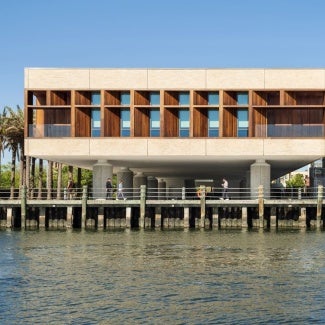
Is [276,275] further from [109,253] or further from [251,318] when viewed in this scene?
[109,253]

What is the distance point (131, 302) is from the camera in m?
20.0

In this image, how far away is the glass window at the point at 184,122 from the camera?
174 ft

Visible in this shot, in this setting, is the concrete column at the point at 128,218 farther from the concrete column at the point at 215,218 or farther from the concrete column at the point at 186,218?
the concrete column at the point at 215,218

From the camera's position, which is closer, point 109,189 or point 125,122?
point 109,189

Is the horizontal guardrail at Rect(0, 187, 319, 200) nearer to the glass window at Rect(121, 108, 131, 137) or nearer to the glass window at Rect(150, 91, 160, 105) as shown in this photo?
the glass window at Rect(121, 108, 131, 137)

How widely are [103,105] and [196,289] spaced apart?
32.2 meters

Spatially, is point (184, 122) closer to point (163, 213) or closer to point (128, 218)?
point (163, 213)

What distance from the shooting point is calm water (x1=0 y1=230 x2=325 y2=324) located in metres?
18.6

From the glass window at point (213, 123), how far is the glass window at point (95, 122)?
7977 millimetres

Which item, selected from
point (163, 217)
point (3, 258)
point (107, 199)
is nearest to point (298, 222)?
point (163, 217)

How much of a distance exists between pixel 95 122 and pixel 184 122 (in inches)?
253

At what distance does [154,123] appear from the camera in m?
53.4

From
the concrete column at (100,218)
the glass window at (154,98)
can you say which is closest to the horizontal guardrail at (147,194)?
the concrete column at (100,218)

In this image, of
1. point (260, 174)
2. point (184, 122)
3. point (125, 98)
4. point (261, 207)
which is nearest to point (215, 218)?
point (261, 207)
